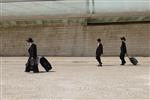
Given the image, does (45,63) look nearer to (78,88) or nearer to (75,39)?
(78,88)

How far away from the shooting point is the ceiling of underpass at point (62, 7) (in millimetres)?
33188

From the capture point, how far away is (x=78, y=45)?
1378 inches

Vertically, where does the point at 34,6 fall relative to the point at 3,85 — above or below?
above

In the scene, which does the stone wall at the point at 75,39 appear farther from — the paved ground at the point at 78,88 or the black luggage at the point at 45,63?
the paved ground at the point at 78,88

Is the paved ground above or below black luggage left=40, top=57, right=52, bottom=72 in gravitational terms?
below

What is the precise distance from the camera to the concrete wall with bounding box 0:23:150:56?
33531 millimetres

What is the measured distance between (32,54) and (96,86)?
5279 millimetres

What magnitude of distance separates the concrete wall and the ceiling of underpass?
1009 mm

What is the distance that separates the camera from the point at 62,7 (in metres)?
35.0

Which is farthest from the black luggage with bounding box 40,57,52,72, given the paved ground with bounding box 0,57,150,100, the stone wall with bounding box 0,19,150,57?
the stone wall with bounding box 0,19,150,57

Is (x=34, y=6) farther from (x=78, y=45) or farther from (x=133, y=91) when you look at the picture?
(x=133, y=91)

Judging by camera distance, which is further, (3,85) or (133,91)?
(3,85)

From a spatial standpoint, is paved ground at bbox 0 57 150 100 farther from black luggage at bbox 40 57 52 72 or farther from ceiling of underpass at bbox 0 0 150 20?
ceiling of underpass at bbox 0 0 150 20

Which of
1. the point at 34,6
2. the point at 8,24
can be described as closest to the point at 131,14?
the point at 34,6
